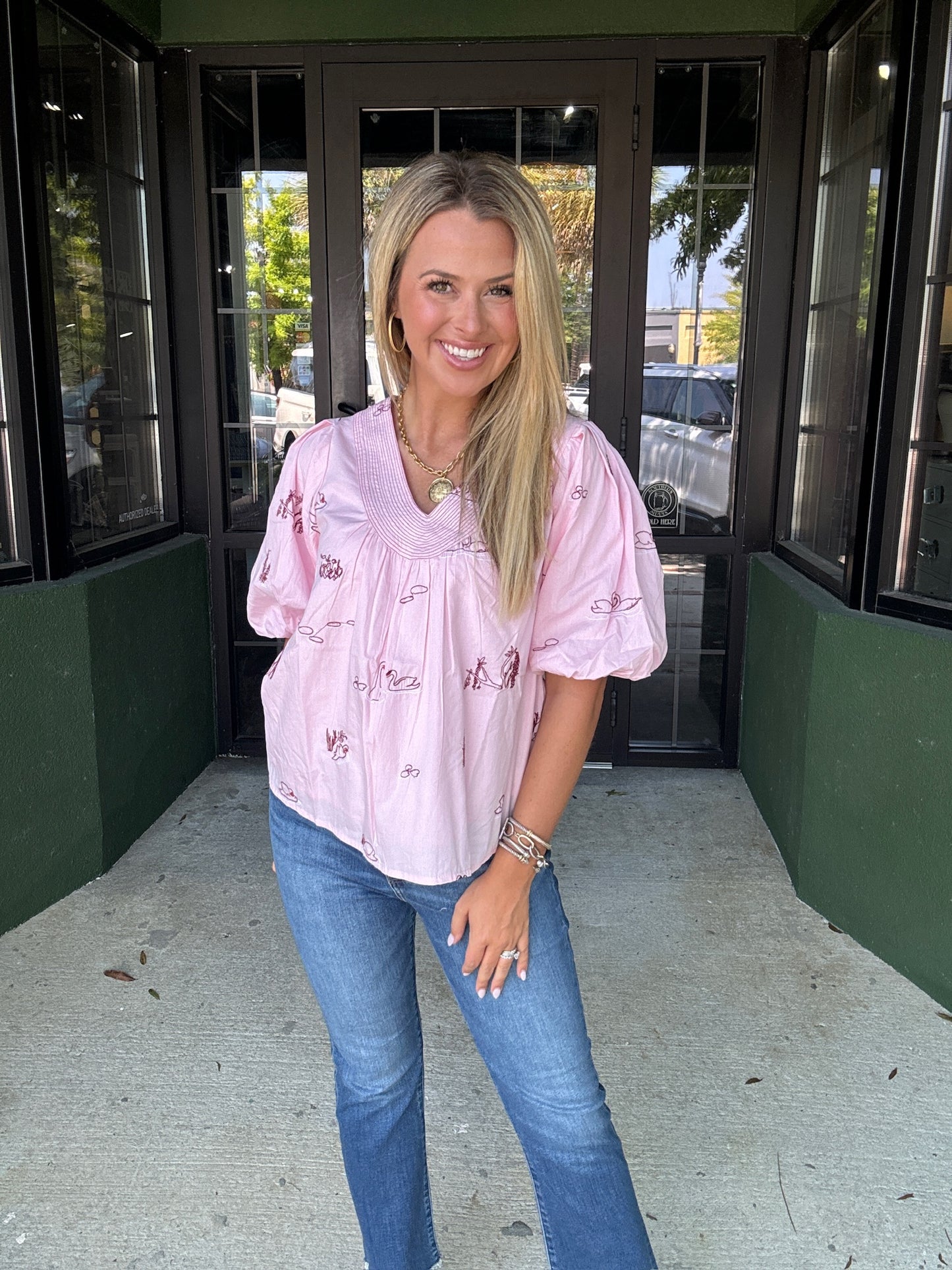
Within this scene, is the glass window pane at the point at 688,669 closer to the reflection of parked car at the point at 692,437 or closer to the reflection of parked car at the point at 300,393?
the reflection of parked car at the point at 692,437

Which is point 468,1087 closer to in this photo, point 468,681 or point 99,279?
point 468,681

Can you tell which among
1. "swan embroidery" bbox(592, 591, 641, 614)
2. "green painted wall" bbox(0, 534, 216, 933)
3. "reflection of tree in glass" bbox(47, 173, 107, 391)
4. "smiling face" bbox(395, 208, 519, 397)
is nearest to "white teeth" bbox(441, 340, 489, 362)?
"smiling face" bbox(395, 208, 519, 397)

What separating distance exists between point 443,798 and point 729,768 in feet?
9.35

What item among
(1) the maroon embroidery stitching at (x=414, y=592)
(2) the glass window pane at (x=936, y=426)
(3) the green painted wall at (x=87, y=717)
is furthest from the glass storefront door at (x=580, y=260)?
(1) the maroon embroidery stitching at (x=414, y=592)

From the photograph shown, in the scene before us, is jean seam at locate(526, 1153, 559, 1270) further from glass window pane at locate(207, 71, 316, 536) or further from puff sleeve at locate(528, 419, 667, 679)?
glass window pane at locate(207, 71, 316, 536)

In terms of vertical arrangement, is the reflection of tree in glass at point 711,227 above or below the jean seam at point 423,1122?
above

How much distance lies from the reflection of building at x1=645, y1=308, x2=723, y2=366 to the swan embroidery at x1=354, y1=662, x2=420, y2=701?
8.96ft

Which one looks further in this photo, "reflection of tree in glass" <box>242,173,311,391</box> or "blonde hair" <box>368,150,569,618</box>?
"reflection of tree in glass" <box>242,173,311,391</box>

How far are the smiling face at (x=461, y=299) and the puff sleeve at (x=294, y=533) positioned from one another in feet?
0.70

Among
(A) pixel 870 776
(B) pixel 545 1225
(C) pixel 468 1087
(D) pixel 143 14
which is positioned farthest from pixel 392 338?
(D) pixel 143 14

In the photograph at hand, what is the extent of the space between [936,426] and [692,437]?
1329mm

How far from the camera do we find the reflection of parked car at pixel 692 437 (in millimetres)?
3699

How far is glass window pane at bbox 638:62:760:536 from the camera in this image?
3.52m

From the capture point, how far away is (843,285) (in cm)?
307
